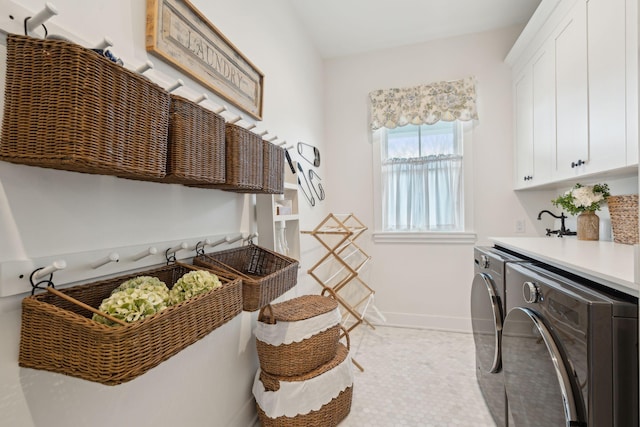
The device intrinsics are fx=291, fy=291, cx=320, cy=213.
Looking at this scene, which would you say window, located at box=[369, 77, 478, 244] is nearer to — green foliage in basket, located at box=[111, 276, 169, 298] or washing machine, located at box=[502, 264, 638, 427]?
washing machine, located at box=[502, 264, 638, 427]

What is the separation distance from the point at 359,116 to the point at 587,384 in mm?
2755

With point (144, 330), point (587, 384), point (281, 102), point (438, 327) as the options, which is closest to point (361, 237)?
point (438, 327)

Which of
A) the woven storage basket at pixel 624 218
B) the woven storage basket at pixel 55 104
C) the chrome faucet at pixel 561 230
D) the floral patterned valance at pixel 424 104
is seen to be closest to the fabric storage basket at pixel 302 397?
the woven storage basket at pixel 55 104

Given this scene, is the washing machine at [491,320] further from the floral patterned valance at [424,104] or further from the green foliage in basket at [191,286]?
the floral patterned valance at [424,104]

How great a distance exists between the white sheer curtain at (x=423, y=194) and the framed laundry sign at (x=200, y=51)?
1.70 meters

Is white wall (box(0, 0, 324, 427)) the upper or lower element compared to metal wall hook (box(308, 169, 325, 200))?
lower

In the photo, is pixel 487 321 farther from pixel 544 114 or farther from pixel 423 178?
pixel 423 178

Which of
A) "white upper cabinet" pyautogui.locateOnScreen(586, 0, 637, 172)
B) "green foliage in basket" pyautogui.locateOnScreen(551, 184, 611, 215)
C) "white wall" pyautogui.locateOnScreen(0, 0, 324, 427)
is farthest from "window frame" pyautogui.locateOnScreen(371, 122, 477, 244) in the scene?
"white wall" pyautogui.locateOnScreen(0, 0, 324, 427)

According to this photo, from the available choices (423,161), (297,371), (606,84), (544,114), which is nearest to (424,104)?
(423,161)

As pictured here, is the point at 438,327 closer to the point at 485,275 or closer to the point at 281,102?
the point at 485,275

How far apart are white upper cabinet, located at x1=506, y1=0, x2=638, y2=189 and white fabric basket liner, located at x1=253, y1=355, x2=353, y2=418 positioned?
1695 millimetres

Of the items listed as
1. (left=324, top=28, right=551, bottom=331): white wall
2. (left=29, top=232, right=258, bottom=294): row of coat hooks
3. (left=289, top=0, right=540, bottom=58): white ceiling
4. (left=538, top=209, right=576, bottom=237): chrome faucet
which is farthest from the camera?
(left=324, top=28, right=551, bottom=331): white wall

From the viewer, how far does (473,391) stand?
1857mm

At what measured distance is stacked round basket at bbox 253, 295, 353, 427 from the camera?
140 centimetres
